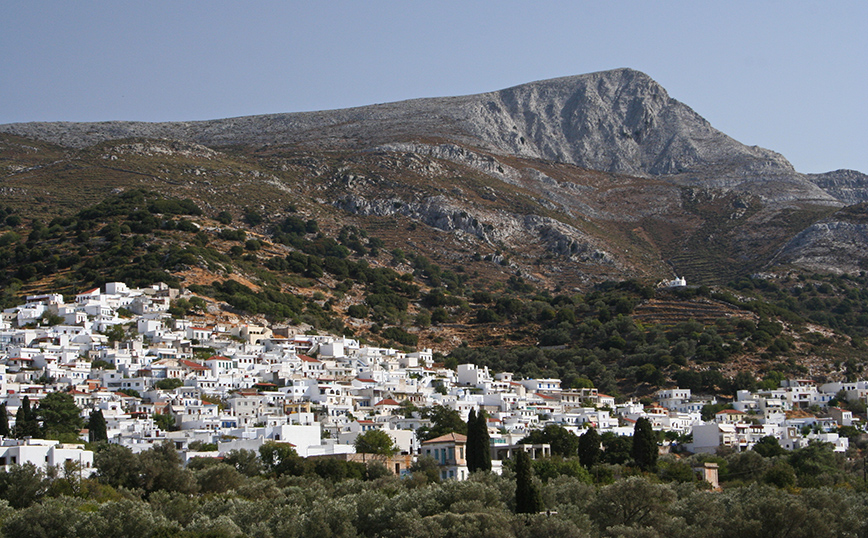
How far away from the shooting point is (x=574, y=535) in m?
34.4

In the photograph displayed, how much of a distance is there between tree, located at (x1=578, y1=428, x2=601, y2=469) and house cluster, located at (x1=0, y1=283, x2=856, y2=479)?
2918mm

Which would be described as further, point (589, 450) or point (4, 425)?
point (589, 450)

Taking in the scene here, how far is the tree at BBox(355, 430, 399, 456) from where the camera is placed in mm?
53844

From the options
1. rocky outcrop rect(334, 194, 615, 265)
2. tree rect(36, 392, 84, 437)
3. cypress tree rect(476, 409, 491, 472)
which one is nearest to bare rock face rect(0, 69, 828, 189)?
rocky outcrop rect(334, 194, 615, 265)

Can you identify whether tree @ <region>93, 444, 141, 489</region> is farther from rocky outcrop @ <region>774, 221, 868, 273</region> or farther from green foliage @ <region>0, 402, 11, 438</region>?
rocky outcrop @ <region>774, 221, 868, 273</region>

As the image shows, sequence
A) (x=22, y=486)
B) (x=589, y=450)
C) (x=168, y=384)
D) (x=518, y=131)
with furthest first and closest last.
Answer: (x=518, y=131) < (x=168, y=384) < (x=589, y=450) < (x=22, y=486)

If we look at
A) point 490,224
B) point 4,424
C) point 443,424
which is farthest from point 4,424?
point 490,224

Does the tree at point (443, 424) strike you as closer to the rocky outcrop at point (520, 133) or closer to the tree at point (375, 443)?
the tree at point (375, 443)

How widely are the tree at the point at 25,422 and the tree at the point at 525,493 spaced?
23783 millimetres

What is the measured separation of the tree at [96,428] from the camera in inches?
2135

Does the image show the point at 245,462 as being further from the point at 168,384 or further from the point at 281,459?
the point at 168,384

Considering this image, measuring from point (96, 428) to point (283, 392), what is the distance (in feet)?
45.7

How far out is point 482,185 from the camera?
13925cm

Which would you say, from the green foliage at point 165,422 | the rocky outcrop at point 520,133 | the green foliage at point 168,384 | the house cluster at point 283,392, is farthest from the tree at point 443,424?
the rocky outcrop at point 520,133
